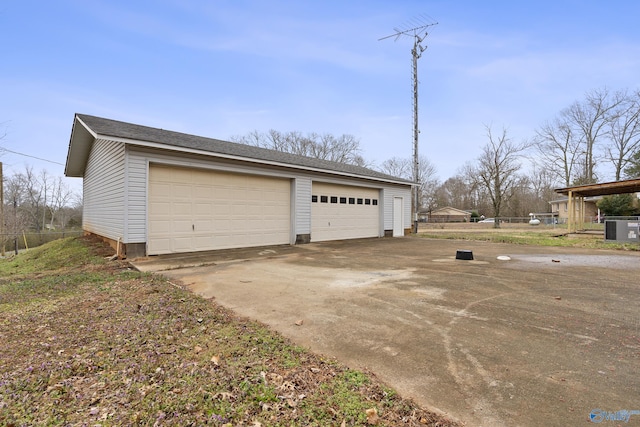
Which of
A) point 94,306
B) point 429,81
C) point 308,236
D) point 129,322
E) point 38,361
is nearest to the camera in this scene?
point 38,361

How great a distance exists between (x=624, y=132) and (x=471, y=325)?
40.9 m

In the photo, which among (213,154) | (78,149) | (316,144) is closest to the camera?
(213,154)

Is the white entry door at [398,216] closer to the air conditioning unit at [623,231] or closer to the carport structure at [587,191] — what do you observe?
the carport structure at [587,191]

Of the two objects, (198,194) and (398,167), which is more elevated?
(398,167)

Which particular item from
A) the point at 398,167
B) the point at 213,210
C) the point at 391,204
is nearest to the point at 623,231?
the point at 391,204

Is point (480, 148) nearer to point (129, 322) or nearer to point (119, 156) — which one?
point (119, 156)

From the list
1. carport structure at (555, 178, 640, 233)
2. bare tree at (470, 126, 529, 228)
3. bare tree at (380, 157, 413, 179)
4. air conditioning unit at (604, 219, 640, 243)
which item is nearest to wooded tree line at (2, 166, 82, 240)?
carport structure at (555, 178, 640, 233)

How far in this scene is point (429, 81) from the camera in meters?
19.7

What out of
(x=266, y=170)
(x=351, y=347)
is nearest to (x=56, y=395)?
(x=351, y=347)

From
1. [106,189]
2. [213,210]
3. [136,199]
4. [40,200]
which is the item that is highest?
[40,200]

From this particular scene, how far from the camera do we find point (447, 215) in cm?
4766

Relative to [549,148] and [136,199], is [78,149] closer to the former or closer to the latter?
[136,199]

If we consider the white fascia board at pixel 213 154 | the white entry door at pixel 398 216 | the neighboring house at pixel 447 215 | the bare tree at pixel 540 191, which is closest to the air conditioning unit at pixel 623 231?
the white entry door at pixel 398 216

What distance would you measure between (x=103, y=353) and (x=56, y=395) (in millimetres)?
625
